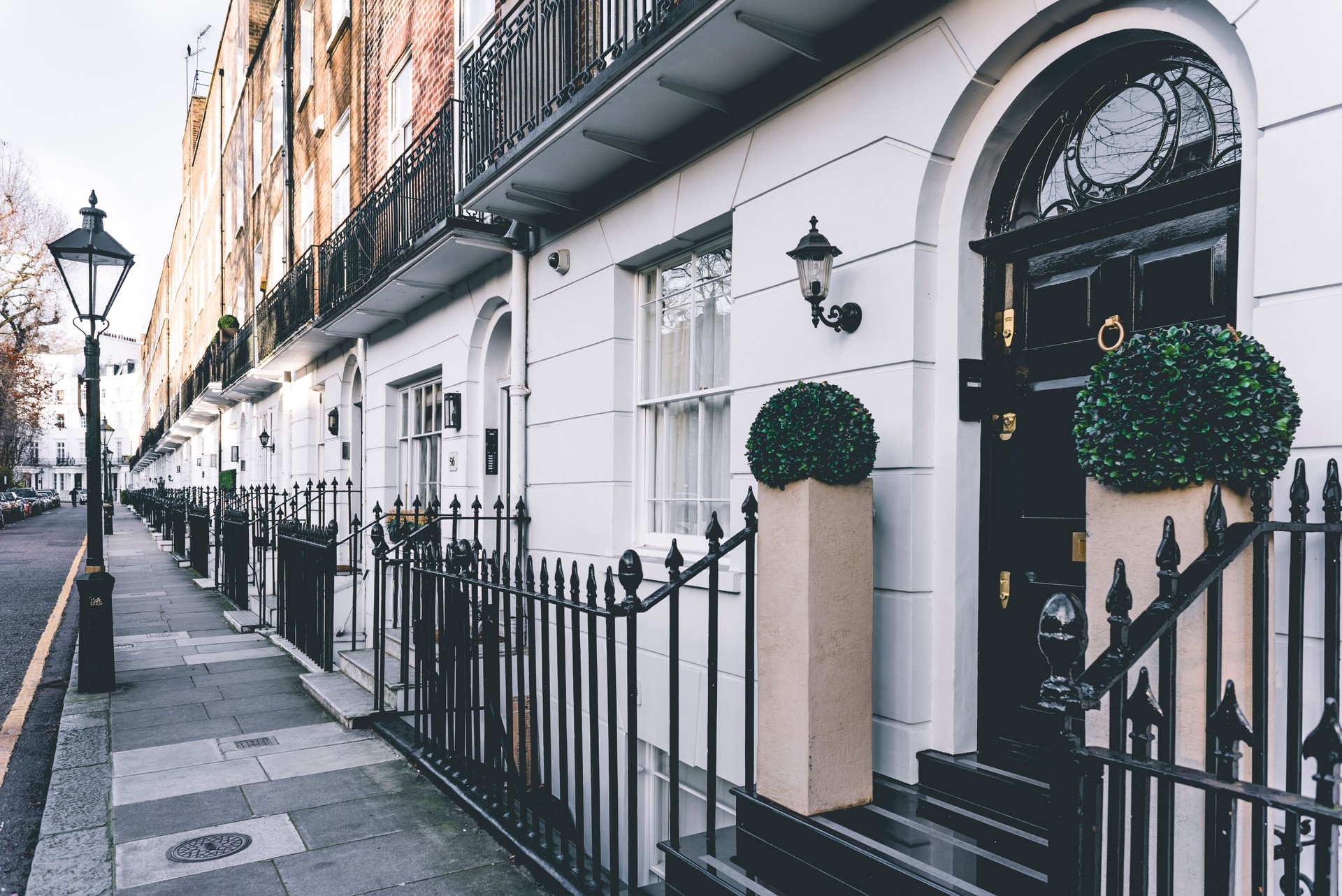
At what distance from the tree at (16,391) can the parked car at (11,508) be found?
3.60m

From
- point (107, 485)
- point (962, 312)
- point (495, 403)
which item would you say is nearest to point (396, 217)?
point (495, 403)

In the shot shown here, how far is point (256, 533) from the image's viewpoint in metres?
12.2

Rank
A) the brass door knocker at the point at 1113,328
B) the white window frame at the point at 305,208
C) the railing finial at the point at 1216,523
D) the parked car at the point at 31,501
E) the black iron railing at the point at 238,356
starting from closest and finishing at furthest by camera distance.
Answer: the railing finial at the point at 1216,523 → the brass door knocker at the point at 1113,328 → the white window frame at the point at 305,208 → the black iron railing at the point at 238,356 → the parked car at the point at 31,501

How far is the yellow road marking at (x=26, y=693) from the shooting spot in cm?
640

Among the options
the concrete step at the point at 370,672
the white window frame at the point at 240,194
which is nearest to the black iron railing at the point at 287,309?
the white window frame at the point at 240,194

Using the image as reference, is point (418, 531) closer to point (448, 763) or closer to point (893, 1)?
point (448, 763)

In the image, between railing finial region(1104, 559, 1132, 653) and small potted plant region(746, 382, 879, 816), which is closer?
railing finial region(1104, 559, 1132, 653)

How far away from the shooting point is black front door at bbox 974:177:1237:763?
3426mm

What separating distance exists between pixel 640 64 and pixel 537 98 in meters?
2.02

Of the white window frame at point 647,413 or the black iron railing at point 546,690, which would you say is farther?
the white window frame at point 647,413

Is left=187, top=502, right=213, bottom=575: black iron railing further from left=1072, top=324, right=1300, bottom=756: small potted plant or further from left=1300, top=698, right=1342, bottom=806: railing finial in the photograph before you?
left=1300, top=698, right=1342, bottom=806: railing finial

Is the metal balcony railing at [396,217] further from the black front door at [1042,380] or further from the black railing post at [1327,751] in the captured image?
the black railing post at [1327,751]

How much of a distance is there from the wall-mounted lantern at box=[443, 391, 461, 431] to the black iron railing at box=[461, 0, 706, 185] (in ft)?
7.20

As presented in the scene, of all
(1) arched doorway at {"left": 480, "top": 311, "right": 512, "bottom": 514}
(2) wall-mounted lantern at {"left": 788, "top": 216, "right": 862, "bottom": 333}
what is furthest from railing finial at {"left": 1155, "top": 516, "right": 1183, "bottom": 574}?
(1) arched doorway at {"left": 480, "top": 311, "right": 512, "bottom": 514}
